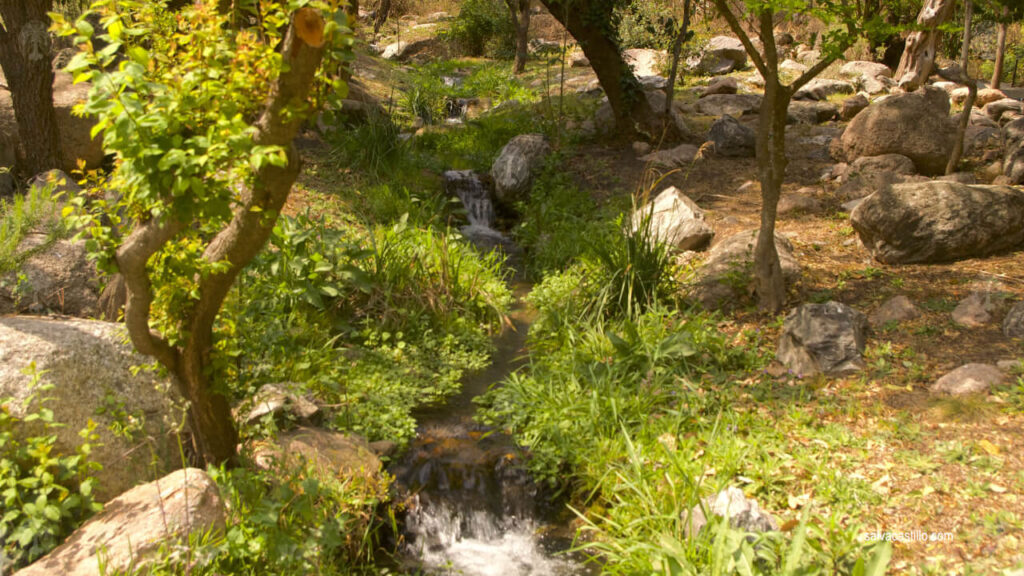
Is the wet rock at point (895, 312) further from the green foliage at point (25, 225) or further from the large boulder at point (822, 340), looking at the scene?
the green foliage at point (25, 225)

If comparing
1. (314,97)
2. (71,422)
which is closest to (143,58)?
(314,97)

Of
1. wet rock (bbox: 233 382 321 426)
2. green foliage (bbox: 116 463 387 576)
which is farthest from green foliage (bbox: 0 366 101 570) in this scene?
wet rock (bbox: 233 382 321 426)

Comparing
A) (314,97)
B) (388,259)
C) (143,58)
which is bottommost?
(388,259)

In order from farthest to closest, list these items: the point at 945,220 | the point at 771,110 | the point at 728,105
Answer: the point at 728,105 → the point at 945,220 → the point at 771,110

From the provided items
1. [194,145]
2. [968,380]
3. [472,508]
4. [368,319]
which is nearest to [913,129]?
[968,380]

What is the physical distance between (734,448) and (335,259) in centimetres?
350

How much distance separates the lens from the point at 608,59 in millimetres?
10352

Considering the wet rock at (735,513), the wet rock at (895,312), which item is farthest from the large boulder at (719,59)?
the wet rock at (735,513)

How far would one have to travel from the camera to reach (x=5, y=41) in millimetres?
6281

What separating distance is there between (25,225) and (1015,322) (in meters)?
7.03

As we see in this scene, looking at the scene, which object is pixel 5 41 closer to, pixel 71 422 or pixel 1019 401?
pixel 71 422

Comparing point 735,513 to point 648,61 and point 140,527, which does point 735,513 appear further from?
point 648,61

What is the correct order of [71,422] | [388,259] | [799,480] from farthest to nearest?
[388,259]
[799,480]
[71,422]

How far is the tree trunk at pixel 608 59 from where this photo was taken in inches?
392
